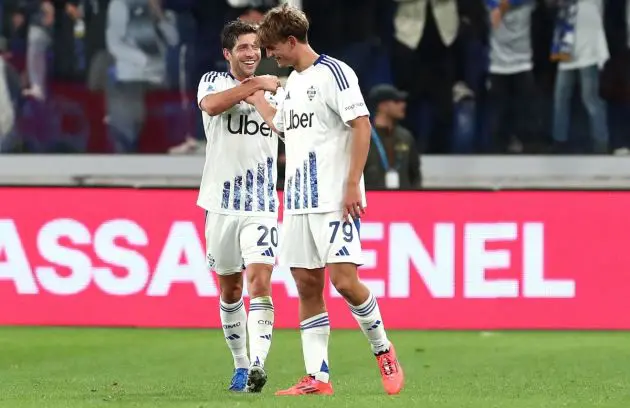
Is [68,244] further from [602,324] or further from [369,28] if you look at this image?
[369,28]

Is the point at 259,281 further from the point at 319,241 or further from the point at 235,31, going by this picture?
the point at 235,31

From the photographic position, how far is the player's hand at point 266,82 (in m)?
9.45

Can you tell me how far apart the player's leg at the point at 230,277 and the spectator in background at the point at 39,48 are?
29.2ft

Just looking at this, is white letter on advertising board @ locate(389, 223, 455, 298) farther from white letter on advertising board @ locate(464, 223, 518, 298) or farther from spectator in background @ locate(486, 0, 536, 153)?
spectator in background @ locate(486, 0, 536, 153)

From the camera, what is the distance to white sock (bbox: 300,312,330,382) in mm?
8977

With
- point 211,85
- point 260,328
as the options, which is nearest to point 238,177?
point 211,85

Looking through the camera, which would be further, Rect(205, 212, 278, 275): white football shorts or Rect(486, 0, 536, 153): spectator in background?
Rect(486, 0, 536, 153): spectator in background

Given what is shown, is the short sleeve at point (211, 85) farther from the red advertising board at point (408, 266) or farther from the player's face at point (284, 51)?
the red advertising board at point (408, 266)

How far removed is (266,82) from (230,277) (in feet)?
4.14

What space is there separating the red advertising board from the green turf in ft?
0.78

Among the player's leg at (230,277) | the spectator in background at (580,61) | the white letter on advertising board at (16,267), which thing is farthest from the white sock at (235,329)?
the spectator in background at (580,61)

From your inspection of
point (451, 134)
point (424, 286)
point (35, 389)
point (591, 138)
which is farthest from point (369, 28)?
point (35, 389)

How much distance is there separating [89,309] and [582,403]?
20.4 feet

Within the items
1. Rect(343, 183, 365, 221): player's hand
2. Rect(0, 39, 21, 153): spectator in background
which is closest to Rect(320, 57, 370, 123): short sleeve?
Rect(343, 183, 365, 221): player's hand
